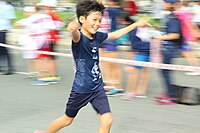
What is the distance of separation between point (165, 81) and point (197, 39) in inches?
106

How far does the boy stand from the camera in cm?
445

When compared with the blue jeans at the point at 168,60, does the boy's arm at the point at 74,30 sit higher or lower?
higher

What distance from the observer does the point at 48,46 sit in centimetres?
834

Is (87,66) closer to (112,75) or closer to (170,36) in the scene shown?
(170,36)

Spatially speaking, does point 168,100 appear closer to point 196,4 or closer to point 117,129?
point 117,129

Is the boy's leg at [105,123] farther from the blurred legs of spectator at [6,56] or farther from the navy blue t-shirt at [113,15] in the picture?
the blurred legs of spectator at [6,56]

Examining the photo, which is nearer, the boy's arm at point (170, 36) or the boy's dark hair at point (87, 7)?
the boy's dark hair at point (87, 7)

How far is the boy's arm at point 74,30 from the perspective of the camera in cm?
407

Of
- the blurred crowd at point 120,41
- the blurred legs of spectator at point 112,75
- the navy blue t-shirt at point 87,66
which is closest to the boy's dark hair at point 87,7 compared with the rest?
the navy blue t-shirt at point 87,66

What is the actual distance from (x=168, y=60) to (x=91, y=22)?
101 inches

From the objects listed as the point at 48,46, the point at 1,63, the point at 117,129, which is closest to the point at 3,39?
the point at 1,63

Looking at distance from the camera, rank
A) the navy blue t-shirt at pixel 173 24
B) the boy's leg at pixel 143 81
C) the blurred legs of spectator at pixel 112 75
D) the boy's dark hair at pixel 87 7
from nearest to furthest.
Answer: the boy's dark hair at pixel 87 7, the navy blue t-shirt at pixel 173 24, the boy's leg at pixel 143 81, the blurred legs of spectator at pixel 112 75

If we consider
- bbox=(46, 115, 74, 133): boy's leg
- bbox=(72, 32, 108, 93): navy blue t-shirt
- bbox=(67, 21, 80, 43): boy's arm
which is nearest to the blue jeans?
bbox=(72, 32, 108, 93): navy blue t-shirt

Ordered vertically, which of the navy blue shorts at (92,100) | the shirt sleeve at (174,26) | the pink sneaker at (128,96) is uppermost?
the shirt sleeve at (174,26)
